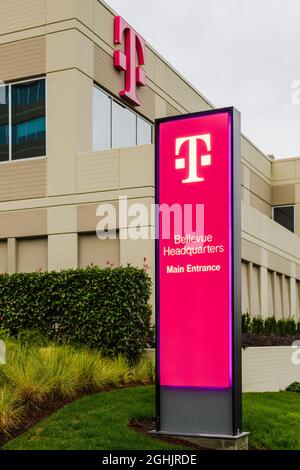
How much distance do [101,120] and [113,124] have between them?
0.71 metres

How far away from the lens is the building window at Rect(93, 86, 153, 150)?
23125 mm

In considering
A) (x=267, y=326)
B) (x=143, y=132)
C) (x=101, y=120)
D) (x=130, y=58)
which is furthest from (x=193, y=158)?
(x=143, y=132)

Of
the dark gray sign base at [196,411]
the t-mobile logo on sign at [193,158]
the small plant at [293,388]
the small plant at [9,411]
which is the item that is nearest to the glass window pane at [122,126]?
the small plant at [293,388]

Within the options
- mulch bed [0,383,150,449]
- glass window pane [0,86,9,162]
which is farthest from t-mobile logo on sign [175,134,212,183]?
glass window pane [0,86,9,162]

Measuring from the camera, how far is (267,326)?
23.7m

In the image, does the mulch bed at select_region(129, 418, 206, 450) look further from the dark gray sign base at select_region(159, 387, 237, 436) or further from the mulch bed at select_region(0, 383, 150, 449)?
the mulch bed at select_region(0, 383, 150, 449)

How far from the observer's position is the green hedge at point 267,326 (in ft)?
72.4

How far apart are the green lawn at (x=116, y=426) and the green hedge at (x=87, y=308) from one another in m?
2.21

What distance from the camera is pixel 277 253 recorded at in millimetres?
30609

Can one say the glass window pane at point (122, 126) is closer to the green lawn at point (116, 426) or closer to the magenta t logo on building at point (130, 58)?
the magenta t logo on building at point (130, 58)

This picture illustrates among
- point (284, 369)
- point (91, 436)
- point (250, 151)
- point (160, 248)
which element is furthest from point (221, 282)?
point (250, 151)

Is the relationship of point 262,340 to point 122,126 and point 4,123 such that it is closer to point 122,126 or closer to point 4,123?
point 122,126

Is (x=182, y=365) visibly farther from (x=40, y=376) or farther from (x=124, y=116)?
(x=124, y=116)
